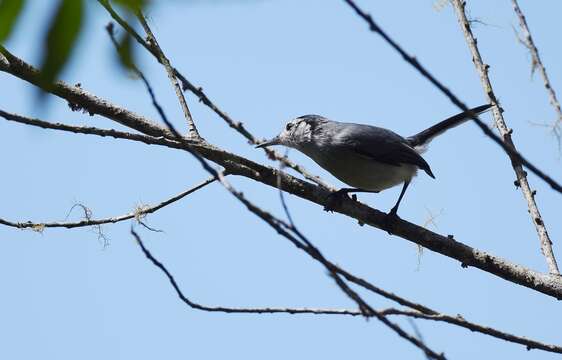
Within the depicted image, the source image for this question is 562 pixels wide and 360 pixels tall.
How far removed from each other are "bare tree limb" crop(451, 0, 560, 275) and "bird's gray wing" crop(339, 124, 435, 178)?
2.19 metres

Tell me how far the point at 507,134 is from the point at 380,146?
233 centimetres

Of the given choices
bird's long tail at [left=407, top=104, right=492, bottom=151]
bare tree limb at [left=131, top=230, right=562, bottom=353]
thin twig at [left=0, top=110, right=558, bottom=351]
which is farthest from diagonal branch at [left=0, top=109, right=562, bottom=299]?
bird's long tail at [left=407, top=104, right=492, bottom=151]

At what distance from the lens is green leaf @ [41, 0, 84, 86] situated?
95 cm

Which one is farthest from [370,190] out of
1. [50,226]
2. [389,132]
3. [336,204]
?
[50,226]

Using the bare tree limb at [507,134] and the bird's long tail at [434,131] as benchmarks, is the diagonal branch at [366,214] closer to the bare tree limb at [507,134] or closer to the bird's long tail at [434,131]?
the bare tree limb at [507,134]

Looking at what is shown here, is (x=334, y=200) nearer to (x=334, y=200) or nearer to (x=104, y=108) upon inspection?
(x=334, y=200)

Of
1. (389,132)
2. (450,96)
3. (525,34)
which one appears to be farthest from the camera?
(389,132)

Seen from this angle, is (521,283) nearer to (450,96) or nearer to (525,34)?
(525,34)

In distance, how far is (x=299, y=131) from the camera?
6.69 meters

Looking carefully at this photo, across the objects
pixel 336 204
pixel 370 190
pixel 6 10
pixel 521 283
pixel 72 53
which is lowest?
pixel 72 53

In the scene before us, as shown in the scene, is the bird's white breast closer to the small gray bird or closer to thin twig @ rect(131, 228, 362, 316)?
the small gray bird

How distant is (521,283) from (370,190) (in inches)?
99.0

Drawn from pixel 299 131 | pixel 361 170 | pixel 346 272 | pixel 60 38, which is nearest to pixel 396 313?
pixel 346 272

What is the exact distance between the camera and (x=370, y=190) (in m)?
6.00
